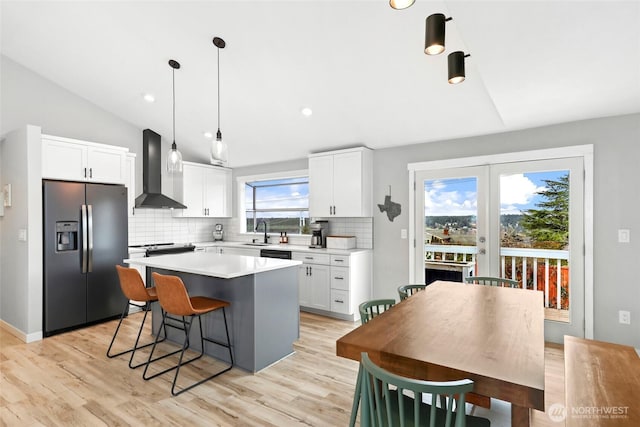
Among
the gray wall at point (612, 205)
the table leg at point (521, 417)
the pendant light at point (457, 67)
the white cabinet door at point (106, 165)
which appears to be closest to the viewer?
the table leg at point (521, 417)

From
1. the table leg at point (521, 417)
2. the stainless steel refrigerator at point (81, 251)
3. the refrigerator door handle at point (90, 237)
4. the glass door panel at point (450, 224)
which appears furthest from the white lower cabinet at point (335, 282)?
the table leg at point (521, 417)

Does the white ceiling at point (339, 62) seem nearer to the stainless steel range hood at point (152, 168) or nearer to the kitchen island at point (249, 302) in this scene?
the stainless steel range hood at point (152, 168)

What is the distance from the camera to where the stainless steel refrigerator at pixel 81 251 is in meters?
3.77

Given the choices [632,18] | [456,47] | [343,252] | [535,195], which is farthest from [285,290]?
[632,18]

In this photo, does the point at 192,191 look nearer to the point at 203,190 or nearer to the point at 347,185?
the point at 203,190

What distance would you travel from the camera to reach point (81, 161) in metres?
4.08

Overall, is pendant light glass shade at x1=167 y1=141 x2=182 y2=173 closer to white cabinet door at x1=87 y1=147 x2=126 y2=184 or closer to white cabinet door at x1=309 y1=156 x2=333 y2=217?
white cabinet door at x1=87 y1=147 x2=126 y2=184

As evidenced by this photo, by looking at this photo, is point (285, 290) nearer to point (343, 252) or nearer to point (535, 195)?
point (343, 252)

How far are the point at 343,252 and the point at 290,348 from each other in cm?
147

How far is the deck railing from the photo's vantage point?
3416 mm

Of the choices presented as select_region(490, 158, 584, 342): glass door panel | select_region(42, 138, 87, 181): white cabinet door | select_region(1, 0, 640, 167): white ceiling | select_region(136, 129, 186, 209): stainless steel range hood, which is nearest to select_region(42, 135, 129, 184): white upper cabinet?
select_region(42, 138, 87, 181): white cabinet door

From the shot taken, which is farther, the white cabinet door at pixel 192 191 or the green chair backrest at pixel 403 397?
the white cabinet door at pixel 192 191

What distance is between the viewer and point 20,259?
377cm

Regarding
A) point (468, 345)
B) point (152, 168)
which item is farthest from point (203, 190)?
point (468, 345)
